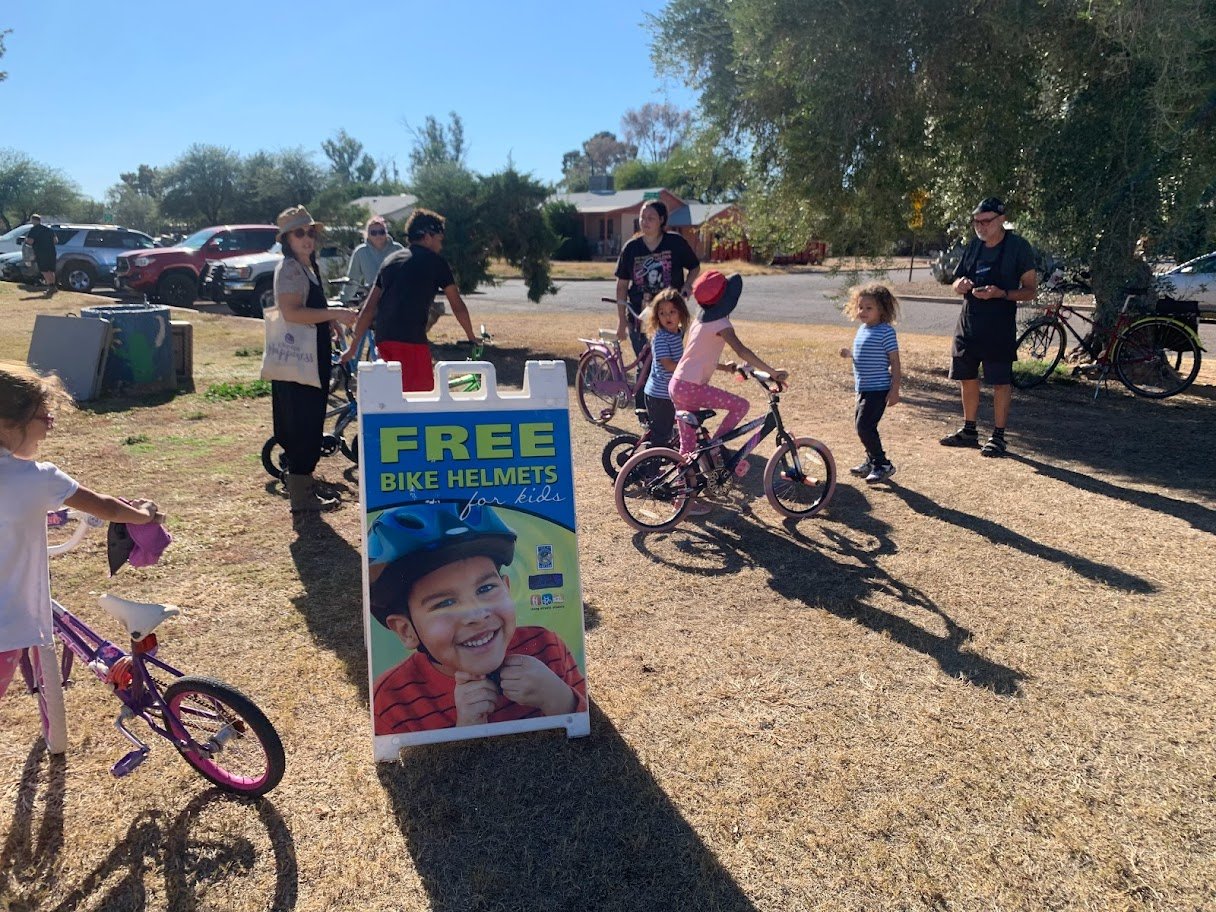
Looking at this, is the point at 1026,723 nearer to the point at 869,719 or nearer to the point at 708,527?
the point at 869,719

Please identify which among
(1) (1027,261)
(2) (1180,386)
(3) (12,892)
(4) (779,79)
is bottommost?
(3) (12,892)

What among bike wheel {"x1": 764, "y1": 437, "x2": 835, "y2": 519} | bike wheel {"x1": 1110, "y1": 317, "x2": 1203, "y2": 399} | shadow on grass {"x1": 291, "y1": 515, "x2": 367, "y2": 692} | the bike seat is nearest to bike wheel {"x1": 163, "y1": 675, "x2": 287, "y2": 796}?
the bike seat

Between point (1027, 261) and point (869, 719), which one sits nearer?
point (869, 719)

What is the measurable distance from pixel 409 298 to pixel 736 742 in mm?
3542

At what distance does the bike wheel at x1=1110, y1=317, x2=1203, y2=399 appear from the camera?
9.27 metres

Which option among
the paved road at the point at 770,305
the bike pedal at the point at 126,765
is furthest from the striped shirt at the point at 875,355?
the paved road at the point at 770,305

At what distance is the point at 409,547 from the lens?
9.83ft

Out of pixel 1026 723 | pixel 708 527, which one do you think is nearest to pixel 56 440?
pixel 708 527

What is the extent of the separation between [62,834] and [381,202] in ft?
178

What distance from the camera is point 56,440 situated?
7344 millimetres

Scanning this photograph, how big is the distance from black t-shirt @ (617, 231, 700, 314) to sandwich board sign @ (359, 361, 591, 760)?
170 inches

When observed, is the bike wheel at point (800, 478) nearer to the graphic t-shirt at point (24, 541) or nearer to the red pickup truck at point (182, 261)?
the graphic t-shirt at point (24, 541)

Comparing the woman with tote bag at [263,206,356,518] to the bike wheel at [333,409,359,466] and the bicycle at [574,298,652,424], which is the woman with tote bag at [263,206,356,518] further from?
the bicycle at [574,298,652,424]

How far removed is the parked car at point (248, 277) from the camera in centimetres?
1673
